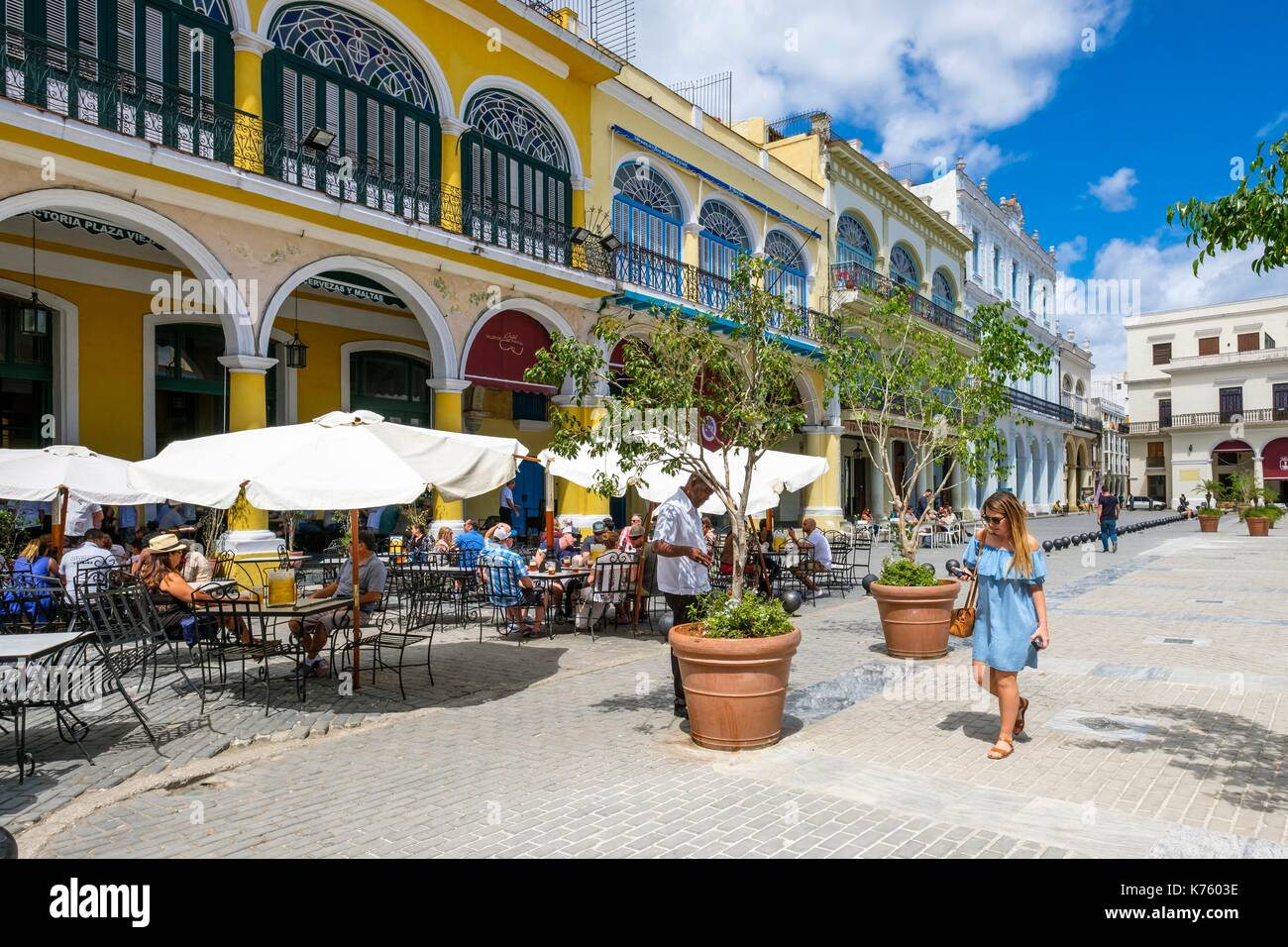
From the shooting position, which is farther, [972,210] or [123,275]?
[972,210]

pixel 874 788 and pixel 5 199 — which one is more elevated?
pixel 5 199

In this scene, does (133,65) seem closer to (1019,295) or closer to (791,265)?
(791,265)

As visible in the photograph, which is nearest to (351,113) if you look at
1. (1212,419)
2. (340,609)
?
(340,609)

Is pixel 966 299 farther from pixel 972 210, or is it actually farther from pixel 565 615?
pixel 565 615

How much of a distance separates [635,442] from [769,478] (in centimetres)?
447

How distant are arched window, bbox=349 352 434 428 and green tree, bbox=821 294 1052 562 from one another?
945cm

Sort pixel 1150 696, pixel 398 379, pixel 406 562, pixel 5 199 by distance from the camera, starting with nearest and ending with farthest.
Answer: pixel 1150 696, pixel 5 199, pixel 406 562, pixel 398 379

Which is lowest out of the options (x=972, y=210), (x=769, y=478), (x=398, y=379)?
(x=769, y=478)

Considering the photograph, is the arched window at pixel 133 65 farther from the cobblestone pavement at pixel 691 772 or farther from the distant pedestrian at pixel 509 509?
the distant pedestrian at pixel 509 509

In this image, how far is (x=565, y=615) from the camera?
10383 millimetres

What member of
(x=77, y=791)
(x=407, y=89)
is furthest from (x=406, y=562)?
(x=407, y=89)

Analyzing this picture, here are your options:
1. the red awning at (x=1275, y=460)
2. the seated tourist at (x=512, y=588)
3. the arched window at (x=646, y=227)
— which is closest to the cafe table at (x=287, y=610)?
the seated tourist at (x=512, y=588)

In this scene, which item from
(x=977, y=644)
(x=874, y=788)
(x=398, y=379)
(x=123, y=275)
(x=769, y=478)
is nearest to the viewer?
(x=874, y=788)

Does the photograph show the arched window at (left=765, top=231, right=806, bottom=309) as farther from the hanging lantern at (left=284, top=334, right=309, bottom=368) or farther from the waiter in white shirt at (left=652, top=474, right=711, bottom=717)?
the waiter in white shirt at (left=652, top=474, right=711, bottom=717)
